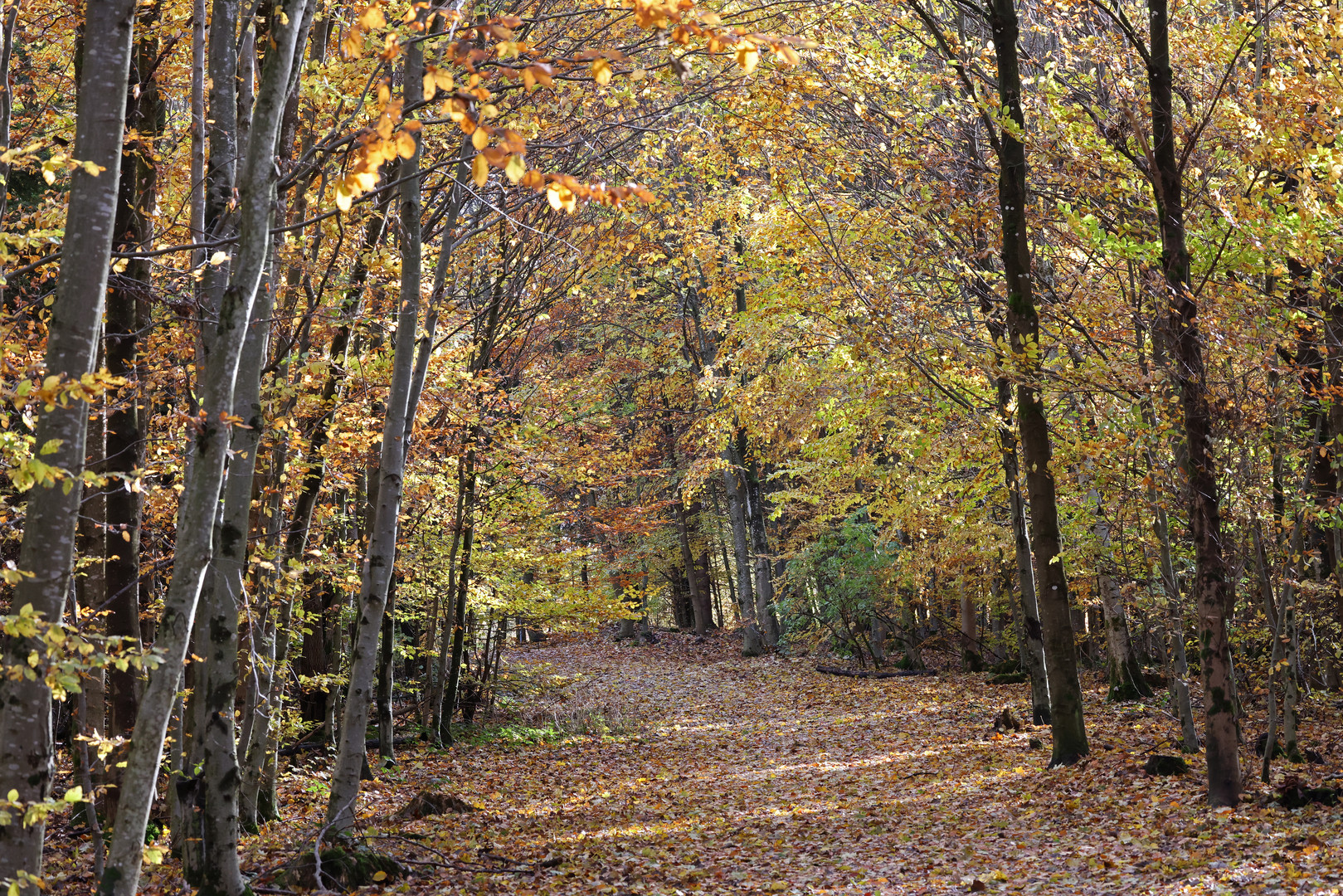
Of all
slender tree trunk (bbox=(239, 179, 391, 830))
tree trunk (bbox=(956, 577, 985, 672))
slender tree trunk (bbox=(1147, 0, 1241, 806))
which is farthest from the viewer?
tree trunk (bbox=(956, 577, 985, 672))

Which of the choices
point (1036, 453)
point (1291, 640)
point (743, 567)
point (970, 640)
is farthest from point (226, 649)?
point (743, 567)

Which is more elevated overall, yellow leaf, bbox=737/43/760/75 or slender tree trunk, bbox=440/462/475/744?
yellow leaf, bbox=737/43/760/75

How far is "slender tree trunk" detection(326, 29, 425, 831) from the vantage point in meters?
6.88

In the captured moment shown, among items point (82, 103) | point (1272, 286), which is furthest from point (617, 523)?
point (82, 103)

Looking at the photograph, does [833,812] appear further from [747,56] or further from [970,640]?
[970,640]

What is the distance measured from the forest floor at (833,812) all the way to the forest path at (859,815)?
0.10 ft

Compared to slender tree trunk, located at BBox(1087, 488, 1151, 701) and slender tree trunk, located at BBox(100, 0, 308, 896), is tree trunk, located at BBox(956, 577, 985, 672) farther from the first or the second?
slender tree trunk, located at BBox(100, 0, 308, 896)

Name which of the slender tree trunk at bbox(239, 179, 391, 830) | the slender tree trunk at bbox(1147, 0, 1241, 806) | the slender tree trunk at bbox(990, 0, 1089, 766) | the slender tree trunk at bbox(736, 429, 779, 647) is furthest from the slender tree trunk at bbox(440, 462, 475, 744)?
the slender tree trunk at bbox(736, 429, 779, 647)

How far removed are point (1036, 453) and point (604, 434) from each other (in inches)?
348

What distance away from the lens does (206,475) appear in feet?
14.1

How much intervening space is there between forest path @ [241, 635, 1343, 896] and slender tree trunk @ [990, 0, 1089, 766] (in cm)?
52

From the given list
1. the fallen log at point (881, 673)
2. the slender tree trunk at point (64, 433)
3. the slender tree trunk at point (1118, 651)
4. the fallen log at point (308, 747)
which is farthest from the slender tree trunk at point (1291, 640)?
the fallen log at point (881, 673)

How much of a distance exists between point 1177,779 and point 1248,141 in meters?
5.33

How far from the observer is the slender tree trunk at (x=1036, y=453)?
945cm
